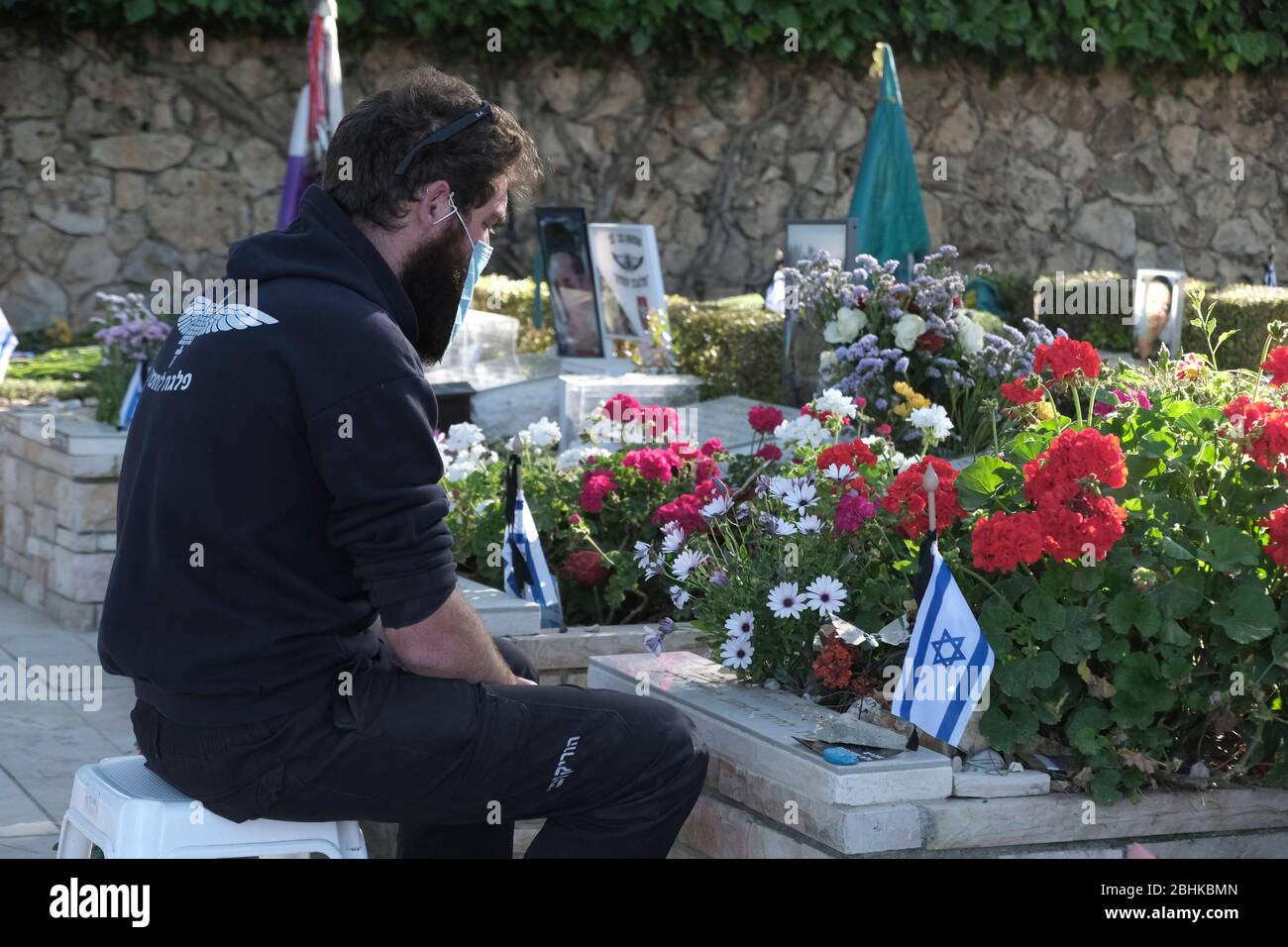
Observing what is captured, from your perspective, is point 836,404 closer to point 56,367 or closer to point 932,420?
point 932,420

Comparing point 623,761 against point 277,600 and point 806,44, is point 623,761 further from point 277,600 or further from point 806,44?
point 806,44

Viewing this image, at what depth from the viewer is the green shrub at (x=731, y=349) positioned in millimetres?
6594

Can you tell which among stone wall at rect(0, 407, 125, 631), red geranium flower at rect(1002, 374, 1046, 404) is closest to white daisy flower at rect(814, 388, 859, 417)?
red geranium flower at rect(1002, 374, 1046, 404)

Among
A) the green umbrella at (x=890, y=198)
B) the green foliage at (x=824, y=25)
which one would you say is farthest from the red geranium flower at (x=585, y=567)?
the green foliage at (x=824, y=25)

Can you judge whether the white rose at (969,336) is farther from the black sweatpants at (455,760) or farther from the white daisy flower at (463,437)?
the black sweatpants at (455,760)

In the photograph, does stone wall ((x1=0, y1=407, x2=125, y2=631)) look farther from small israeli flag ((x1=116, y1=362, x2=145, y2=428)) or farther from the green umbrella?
the green umbrella

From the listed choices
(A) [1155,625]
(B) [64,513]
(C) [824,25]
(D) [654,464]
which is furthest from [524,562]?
(C) [824,25]

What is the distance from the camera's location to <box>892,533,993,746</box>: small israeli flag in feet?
8.71

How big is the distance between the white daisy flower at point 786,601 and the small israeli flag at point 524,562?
0.97 meters

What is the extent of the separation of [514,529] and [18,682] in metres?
1.96

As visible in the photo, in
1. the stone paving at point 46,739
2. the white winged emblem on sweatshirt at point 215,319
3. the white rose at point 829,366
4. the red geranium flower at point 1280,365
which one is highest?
the white winged emblem on sweatshirt at point 215,319

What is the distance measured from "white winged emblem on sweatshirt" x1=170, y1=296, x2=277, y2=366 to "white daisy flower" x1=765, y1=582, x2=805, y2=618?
1.22m

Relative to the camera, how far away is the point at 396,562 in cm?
225
